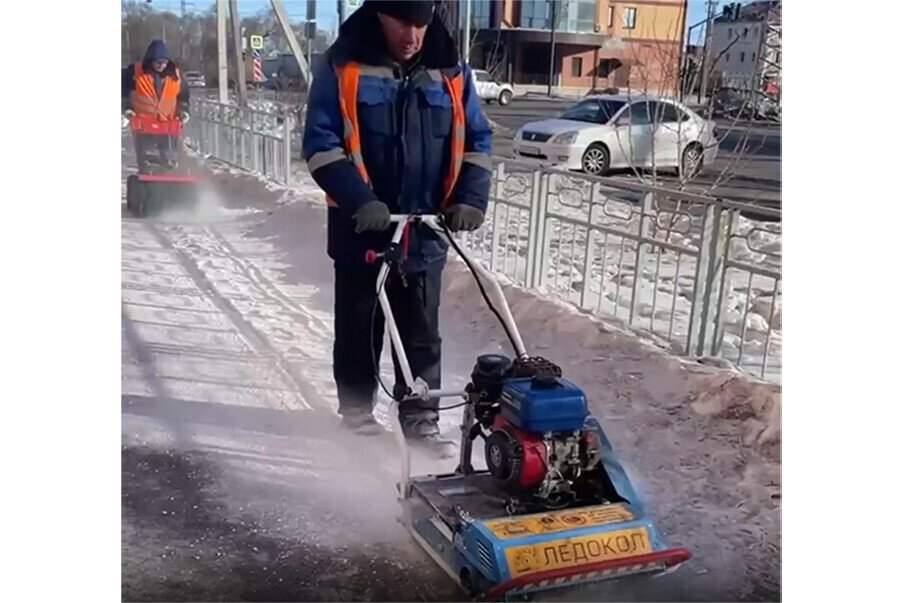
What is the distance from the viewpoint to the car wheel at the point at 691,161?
9.92 feet

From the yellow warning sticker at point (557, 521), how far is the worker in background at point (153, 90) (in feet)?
4.56

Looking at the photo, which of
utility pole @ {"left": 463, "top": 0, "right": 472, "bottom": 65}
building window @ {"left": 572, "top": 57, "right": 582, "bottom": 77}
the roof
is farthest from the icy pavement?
the roof

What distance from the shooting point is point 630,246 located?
313 cm

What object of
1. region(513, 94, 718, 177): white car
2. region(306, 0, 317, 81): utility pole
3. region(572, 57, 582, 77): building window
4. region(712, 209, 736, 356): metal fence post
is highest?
region(306, 0, 317, 81): utility pole

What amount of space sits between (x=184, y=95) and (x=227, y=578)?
133 cm

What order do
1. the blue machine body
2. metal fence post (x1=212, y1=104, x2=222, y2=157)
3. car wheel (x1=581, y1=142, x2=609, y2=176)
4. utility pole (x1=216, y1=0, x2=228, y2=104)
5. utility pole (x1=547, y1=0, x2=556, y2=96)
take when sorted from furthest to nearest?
car wheel (x1=581, y1=142, x2=609, y2=176) < metal fence post (x1=212, y1=104, x2=222, y2=157) < utility pole (x1=547, y1=0, x2=556, y2=96) < utility pole (x1=216, y1=0, x2=228, y2=104) < the blue machine body

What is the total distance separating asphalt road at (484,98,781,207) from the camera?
2.90 metres

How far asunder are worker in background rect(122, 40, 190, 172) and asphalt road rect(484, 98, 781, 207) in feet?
2.85

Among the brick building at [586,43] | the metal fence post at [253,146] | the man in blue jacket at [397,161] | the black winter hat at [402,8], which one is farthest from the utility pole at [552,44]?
the metal fence post at [253,146]

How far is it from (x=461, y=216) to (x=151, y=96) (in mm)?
924

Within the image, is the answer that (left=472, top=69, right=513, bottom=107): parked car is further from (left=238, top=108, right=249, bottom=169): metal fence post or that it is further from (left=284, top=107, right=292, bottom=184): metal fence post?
(left=238, top=108, right=249, bottom=169): metal fence post
